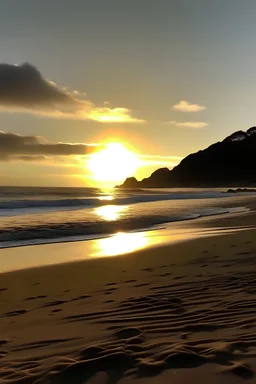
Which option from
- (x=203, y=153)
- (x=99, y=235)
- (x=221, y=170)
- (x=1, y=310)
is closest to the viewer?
(x=1, y=310)

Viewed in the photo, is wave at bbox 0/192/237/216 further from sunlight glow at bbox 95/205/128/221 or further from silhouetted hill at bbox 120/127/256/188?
silhouetted hill at bbox 120/127/256/188

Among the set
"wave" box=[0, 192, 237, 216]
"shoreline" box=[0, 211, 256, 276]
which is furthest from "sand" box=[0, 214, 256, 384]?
"wave" box=[0, 192, 237, 216]

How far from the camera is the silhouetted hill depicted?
166m

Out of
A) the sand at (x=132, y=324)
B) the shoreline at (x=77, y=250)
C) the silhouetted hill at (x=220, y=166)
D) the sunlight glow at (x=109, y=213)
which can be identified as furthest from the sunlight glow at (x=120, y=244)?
the silhouetted hill at (x=220, y=166)

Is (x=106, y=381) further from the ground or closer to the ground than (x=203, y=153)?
closer to the ground

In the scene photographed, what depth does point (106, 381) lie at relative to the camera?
336cm

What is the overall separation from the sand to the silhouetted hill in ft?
488

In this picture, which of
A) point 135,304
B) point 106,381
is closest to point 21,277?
point 135,304

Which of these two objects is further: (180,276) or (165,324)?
(180,276)

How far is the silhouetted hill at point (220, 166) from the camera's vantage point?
166375 mm

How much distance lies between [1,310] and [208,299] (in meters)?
3.06

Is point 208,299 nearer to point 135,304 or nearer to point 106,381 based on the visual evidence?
point 135,304

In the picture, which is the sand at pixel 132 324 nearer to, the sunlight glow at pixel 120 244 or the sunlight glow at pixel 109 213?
the sunlight glow at pixel 120 244

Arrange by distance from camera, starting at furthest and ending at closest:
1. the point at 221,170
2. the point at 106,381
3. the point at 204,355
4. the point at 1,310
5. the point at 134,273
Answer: the point at 221,170, the point at 134,273, the point at 1,310, the point at 204,355, the point at 106,381
